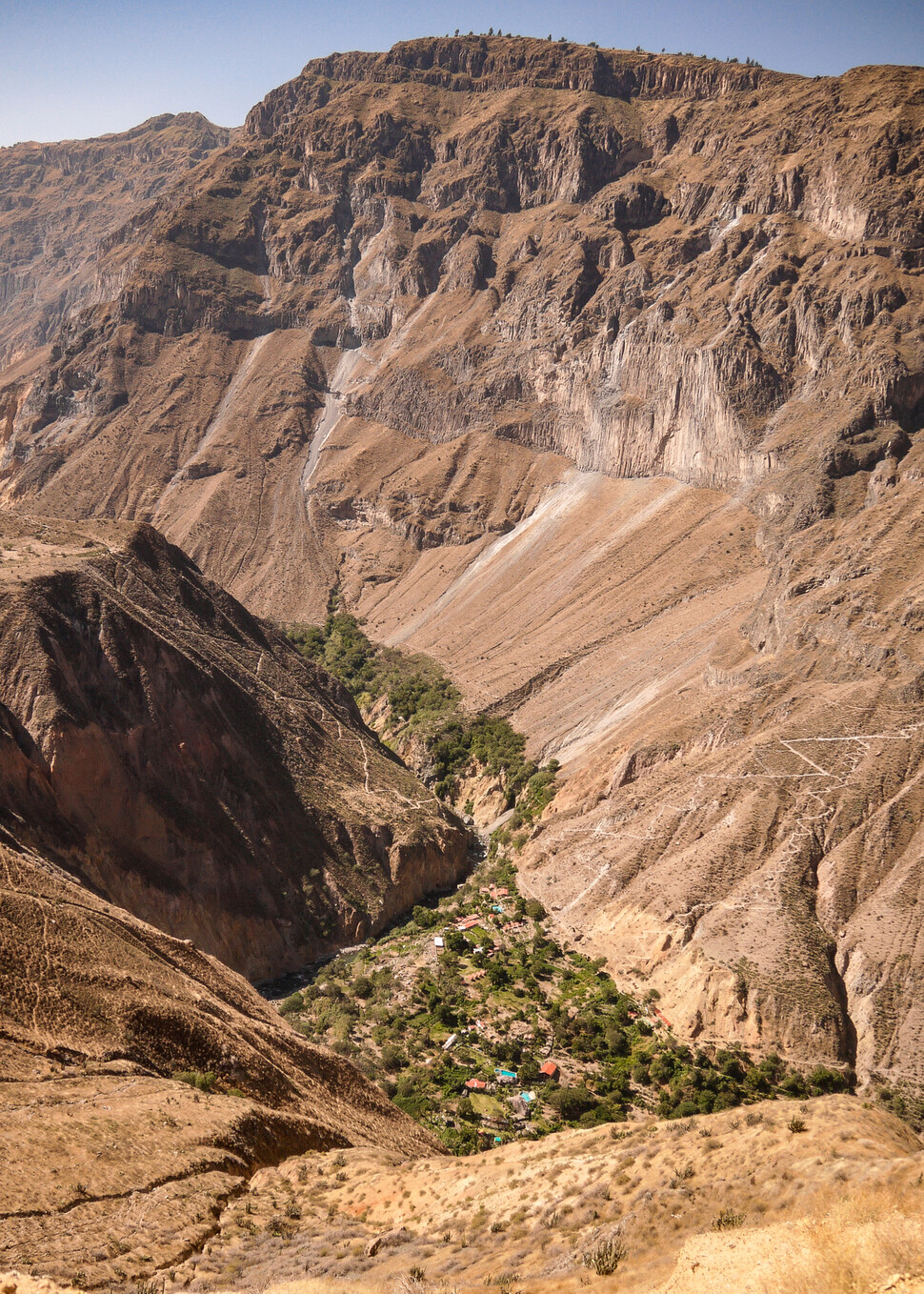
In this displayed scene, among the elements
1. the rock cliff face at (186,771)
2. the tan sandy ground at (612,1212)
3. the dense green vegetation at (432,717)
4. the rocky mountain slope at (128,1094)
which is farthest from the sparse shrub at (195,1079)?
the dense green vegetation at (432,717)

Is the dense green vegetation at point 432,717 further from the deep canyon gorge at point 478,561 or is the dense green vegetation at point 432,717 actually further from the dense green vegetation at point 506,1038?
the dense green vegetation at point 506,1038

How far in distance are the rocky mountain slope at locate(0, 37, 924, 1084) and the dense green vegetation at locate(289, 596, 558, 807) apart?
2900 millimetres

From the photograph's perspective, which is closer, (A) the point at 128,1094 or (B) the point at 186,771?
(A) the point at 128,1094

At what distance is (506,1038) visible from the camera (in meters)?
44.8

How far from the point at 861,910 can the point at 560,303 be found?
93009 millimetres

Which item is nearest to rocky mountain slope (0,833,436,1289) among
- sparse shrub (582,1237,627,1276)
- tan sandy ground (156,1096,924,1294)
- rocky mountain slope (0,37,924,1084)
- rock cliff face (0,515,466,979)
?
tan sandy ground (156,1096,924,1294)

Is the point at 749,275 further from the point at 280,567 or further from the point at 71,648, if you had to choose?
the point at 71,648

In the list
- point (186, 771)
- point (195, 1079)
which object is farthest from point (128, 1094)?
point (186, 771)

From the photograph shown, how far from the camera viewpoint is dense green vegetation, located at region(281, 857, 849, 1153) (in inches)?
1571

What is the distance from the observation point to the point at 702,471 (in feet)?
331

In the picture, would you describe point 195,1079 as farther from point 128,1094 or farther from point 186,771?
point 186,771

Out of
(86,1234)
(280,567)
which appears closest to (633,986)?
(86,1234)

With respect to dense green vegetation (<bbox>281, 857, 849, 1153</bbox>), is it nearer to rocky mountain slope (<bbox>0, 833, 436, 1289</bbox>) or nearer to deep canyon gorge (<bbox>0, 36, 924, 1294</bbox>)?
deep canyon gorge (<bbox>0, 36, 924, 1294</bbox>)

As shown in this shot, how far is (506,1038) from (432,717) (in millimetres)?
40391
